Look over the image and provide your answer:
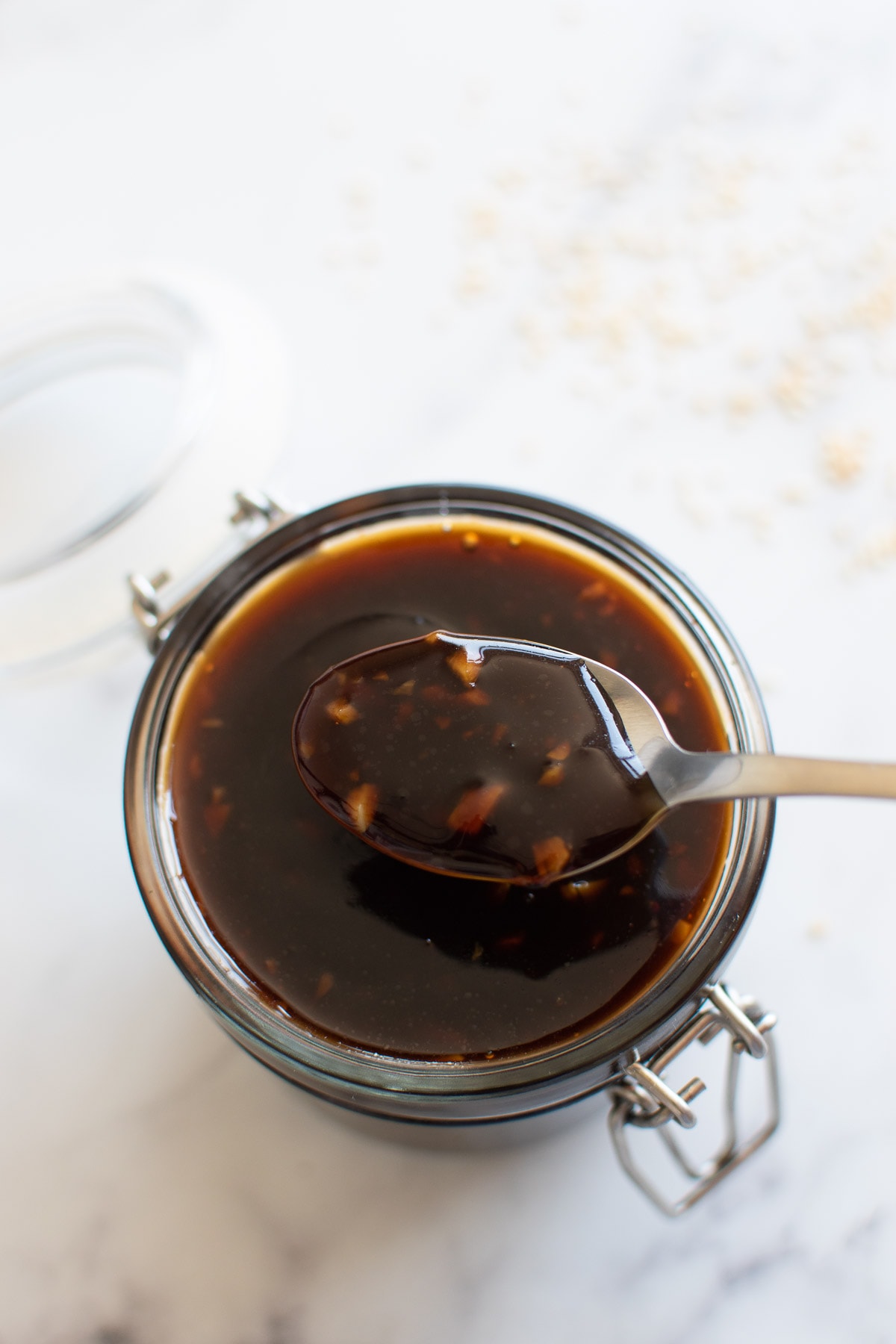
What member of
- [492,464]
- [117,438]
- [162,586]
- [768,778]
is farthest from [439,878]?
[117,438]

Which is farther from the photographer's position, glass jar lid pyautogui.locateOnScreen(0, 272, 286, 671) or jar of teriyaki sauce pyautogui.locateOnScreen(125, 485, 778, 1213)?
glass jar lid pyautogui.locateOnScreen(0, 272, 286, 671)

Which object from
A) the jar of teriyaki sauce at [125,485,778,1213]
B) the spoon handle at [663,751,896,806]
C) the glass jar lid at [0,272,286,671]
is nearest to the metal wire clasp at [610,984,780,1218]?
the jar of teriyaki sauce at [125,485,778,1213]

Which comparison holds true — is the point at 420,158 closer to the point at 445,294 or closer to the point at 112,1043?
the point at 445,294

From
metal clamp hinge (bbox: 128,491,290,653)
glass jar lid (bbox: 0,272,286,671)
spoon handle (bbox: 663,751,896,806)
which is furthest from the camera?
glass jar lid (bbox: 0,272,286,671)

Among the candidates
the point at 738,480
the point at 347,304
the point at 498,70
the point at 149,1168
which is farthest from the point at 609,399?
the point at 149,1168

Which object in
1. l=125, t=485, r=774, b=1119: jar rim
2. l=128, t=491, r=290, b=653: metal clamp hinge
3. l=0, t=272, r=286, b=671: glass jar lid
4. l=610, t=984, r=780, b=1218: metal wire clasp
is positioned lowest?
l=610, t=984, r=780, b=1218: metal wire clasp

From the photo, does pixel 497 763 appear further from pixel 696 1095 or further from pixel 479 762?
pixel 696 1095

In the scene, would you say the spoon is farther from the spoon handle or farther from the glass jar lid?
the glass jar lid
